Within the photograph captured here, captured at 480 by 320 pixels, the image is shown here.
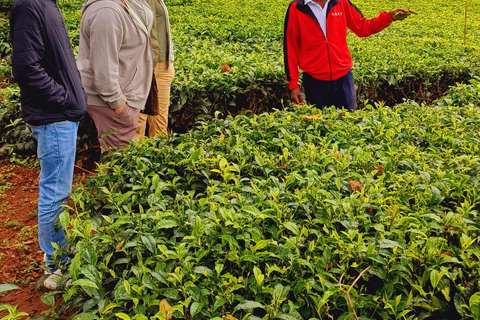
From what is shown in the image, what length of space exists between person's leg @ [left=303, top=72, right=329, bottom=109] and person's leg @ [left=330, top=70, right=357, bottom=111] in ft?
0.28

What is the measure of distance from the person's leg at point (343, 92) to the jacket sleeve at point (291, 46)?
400 millimetres

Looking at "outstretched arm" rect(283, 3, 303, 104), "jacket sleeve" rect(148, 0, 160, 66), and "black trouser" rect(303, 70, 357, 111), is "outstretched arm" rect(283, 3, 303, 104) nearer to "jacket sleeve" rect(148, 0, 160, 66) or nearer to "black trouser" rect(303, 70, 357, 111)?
"black trouser" rect(303, 70, 357, 111)

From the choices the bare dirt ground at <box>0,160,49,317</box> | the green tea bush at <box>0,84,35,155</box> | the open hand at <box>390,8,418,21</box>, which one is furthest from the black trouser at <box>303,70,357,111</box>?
the green tea bush at <box>0,84,35,155</box>

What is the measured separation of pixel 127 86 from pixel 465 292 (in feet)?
8.76

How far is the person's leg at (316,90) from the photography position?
4477 millimetres

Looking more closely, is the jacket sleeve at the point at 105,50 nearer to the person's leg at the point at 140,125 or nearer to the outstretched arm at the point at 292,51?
the person's leg at the point at 140,125

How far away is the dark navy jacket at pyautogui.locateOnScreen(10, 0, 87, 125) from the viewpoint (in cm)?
249

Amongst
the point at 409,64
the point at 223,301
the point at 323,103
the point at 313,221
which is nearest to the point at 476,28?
the point at 409,64

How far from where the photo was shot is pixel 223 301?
5.39 feet

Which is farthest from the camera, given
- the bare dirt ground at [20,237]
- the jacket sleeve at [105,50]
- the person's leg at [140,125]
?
the person's leg at [140,125]

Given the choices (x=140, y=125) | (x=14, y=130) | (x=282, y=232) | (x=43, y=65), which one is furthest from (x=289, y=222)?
(x=14, y=130)

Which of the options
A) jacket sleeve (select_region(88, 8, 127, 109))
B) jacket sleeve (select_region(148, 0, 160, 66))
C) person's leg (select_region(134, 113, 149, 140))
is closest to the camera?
jacket sleeve (select_region(88, 8, 127, 109))

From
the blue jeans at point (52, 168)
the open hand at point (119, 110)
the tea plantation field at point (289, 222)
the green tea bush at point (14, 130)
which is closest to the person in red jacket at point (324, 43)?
the tea plantation field at point (289, 222)

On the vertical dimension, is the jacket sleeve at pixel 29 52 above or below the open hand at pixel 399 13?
below
